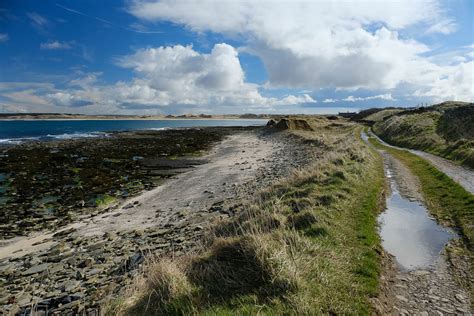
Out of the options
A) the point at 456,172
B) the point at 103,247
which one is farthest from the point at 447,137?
the point at 103,247

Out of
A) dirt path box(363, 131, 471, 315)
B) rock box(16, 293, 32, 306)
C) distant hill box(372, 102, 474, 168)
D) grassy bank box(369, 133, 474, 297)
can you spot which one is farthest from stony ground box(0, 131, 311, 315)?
distant hill box(372, 102, 474, 168)

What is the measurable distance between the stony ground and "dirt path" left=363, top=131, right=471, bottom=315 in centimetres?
573

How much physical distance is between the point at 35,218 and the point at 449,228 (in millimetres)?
19522

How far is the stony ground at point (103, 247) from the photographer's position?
8531 mm

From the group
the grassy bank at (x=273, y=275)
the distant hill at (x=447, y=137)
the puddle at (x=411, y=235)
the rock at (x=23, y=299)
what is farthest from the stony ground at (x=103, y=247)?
the distant hill at (x=447, y=137)

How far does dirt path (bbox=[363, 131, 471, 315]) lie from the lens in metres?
6.01

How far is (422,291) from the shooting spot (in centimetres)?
663

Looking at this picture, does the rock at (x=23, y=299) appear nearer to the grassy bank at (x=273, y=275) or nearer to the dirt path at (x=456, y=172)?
the grassy bank at (x=273, y=275)

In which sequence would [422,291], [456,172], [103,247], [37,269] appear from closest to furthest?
1. [422,291]
2. [37,269]
3. [103,247]
4. [456,172]

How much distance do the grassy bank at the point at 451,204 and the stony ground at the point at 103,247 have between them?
843cm

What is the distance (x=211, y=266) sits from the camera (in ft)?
22.3

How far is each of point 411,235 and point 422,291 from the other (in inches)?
146

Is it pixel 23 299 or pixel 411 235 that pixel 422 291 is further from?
pixel 23 299

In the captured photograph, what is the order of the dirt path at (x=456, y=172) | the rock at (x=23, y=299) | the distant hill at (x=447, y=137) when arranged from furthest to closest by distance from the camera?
1. the distant hill at (x=447, y=137)
2. the dirt path at (x=456, y=172)
3. the rock at (x=23, y=299)
